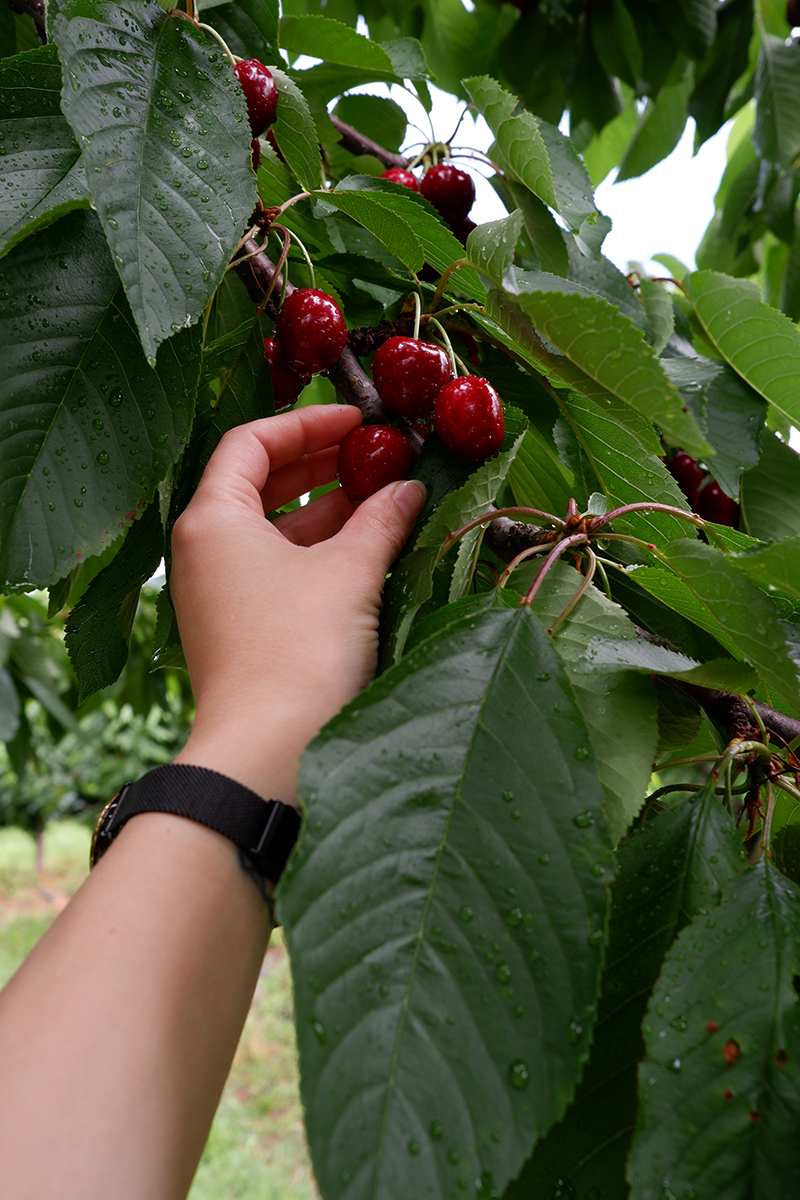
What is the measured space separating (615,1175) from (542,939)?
0.17 metres

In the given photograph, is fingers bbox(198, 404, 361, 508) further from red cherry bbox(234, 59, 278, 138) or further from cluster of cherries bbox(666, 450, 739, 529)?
cluster of cherries bbox(666, 450, 739, 529)

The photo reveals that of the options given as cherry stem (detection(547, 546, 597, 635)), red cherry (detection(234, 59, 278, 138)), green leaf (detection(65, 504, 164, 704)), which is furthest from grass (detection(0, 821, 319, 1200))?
red cherry (detection(234, 59, 278, 138))

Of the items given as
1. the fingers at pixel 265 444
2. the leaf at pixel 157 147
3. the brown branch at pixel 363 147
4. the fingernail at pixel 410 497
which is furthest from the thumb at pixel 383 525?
the brown branch at pixel 363 147

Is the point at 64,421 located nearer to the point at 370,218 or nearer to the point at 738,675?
the point at 370,218

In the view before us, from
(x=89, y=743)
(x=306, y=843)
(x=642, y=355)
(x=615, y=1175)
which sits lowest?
(x=89, y=743)

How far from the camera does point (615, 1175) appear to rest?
0.49 m

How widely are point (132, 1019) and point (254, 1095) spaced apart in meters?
3.66

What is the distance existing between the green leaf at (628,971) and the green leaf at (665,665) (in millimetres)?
86

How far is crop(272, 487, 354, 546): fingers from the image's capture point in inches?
34.3

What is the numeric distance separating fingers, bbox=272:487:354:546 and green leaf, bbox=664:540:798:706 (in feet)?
1.29

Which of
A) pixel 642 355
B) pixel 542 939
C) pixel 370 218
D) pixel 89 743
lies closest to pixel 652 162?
pixel 370 218

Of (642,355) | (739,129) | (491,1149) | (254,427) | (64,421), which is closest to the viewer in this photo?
(491,1149)

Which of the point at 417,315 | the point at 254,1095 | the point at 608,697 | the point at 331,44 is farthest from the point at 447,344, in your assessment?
the point at 254,1095

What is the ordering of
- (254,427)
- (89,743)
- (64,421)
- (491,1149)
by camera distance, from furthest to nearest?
(89,743) → (254,427) → (64,421) → (491,1149)
